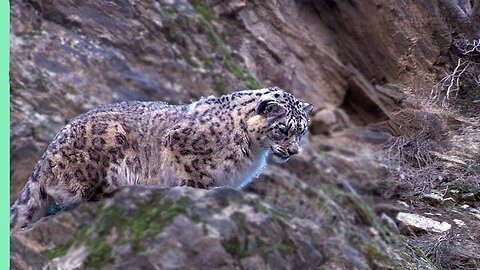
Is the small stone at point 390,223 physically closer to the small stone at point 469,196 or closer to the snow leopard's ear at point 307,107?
the small stone at point 469,196

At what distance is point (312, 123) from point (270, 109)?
0.99 meters

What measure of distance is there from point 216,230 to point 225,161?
57 cm

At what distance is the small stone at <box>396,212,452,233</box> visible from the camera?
3.79m

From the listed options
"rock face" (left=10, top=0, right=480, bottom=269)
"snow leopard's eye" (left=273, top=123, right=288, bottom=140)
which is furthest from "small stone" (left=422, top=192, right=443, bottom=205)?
"snow leopard's eye" (left=273, top=123, right=288, bottom=140)

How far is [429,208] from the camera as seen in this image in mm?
3830

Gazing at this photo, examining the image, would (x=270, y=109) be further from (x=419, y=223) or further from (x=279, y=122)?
(x=419, y=223)

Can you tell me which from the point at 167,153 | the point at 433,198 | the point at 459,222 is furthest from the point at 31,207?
the point at 459,222

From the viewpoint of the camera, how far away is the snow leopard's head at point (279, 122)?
427 cm

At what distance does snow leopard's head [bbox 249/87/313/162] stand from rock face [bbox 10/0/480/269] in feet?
0.92

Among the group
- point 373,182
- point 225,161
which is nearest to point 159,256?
point 225,161

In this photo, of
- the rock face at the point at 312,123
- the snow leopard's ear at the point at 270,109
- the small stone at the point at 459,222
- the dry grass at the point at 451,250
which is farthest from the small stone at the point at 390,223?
Answer: the snow leopard's ear at the point at 270,109

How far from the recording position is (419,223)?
3867 mm

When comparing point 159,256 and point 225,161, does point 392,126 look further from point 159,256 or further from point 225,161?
point 159,256

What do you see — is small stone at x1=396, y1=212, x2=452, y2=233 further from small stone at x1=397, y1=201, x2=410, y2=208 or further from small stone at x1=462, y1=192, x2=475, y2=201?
small stone at x1=462, y1=192, x2=475, y2=201
